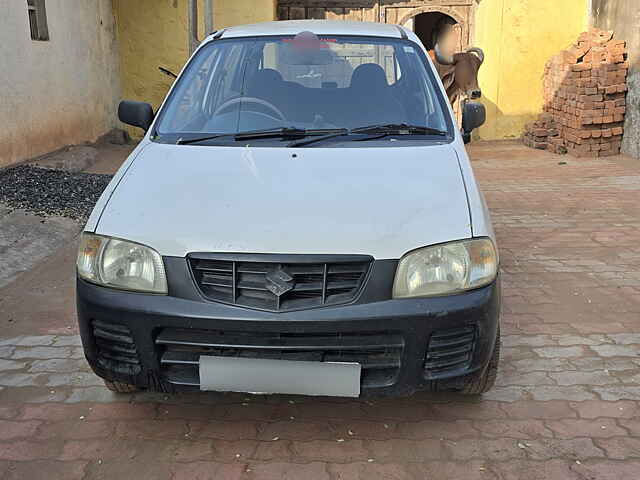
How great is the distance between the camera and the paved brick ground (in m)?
2.76

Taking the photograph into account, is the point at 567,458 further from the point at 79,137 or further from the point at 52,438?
the point at 79,137

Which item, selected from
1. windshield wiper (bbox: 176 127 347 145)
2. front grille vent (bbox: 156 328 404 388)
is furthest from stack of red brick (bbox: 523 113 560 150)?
front grille vent (bbox: 156 328 404 388)

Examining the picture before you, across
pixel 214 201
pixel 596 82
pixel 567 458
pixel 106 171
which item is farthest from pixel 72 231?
pixel 596 82

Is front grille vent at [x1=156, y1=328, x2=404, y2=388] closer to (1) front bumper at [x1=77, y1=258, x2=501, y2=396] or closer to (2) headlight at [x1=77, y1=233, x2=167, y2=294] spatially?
(1) front bumper at [x1=77, y1=258, x2=501, y2=396]

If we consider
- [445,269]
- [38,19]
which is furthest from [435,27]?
[445,269]

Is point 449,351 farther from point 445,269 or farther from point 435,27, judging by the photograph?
point 435,27

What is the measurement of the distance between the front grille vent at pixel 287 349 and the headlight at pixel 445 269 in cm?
21

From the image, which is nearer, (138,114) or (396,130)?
(396,130)

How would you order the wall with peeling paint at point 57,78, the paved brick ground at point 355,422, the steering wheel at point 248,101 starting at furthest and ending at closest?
the wall with peeling paint at point 57,78 → the steering wheel at point 248,101 → the paved brick ground at point 355,422

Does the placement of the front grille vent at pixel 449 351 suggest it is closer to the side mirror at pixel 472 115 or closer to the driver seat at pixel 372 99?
the driver seat at pixel 372 99

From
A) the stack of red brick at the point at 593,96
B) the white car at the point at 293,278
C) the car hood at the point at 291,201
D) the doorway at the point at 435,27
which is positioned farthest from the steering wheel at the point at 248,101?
the doorway at the point at 435,27

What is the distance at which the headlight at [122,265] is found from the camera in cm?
263

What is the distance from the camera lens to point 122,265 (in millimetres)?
2697

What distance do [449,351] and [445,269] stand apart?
34 cm
